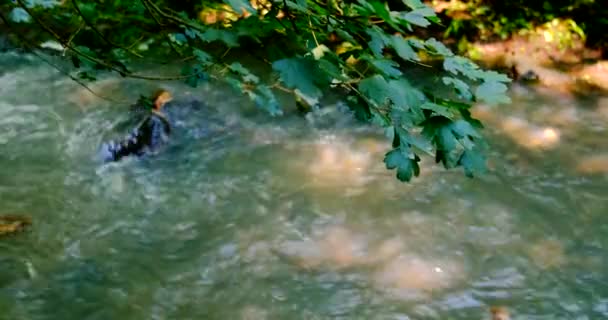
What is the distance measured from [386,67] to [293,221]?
9.23 ft

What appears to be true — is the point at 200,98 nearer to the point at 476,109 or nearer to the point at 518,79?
the point at 476,109

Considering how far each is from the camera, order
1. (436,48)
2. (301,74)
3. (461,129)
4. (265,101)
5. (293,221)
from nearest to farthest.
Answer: (301,74), (461,129), (436,48), (265,101), (293,221)

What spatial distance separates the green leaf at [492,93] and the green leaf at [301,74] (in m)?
0.41

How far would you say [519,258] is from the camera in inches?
153

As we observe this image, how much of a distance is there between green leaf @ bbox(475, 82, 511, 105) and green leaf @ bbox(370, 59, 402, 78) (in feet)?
0.70

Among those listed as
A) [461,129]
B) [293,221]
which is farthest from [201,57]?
[293,221]

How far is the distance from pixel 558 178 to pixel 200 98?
10.1ft

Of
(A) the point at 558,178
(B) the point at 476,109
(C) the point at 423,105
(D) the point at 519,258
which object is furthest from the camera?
(B) the point at 476,109

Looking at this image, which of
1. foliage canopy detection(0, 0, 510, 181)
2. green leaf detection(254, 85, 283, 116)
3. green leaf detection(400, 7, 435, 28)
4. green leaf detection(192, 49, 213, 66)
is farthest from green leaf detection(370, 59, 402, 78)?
green leaf detection(192, 49, 213, 66)

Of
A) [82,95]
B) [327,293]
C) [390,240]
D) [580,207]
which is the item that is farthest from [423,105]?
[82,95]

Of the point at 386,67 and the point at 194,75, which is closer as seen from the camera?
the point at 386,67

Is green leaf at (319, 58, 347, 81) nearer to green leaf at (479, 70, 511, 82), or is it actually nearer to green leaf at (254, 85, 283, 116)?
green leaf at (479, 70, 511, 82)

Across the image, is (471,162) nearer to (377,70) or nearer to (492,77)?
(492,77)

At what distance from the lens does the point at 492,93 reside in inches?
58.9
